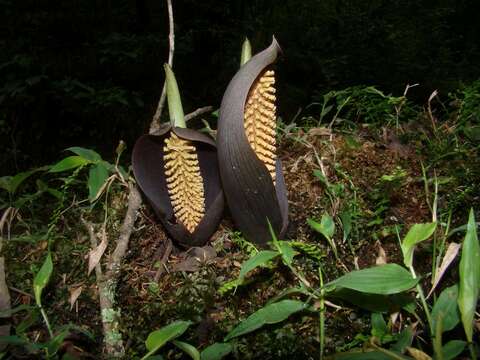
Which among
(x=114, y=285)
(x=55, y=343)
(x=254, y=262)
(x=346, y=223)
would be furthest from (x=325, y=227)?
(x=55, y=343)

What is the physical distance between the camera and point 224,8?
17.7ft

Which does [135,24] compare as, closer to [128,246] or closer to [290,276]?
[128,246]

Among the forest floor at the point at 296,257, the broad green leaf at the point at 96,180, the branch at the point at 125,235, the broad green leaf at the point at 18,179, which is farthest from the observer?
the broad green leaf at the point at 18,179

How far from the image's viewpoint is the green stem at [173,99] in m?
→ 1.25

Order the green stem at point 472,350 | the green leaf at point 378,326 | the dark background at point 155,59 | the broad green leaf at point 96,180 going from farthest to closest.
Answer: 1. the dark background at point 155,59
2. the broad green leaf at point 96,180
3. the green leaf at point 378,326
4. the green stem at point 472,350

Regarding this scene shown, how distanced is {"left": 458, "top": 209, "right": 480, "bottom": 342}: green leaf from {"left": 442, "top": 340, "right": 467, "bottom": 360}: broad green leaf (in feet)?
0.09

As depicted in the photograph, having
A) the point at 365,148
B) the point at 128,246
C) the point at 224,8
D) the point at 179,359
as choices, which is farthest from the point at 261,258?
the point at 224,8

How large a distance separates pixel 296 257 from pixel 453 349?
522mm

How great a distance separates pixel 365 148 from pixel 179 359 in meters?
1.12

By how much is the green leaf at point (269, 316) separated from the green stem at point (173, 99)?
57 centimetres

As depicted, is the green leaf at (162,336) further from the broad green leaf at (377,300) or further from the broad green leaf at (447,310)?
the broad green leaf at (447,310)

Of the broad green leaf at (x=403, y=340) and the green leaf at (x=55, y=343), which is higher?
the broad green leaf at (x=403, y=340)

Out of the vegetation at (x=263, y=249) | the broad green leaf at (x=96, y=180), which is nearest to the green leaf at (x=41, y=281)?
the vegetation at (x=263, y=249)

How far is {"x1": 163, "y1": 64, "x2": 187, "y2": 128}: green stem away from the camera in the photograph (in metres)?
1.25
